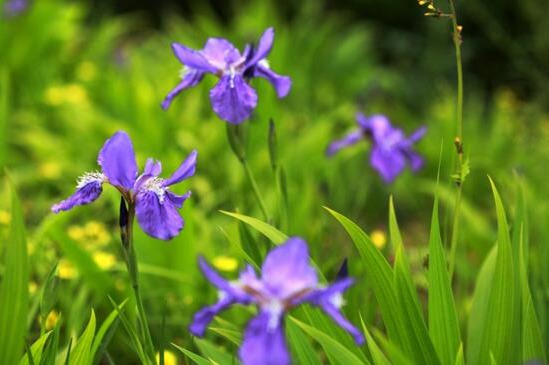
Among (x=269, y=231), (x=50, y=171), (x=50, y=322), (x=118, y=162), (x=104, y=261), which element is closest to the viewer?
(x=118, y=162)

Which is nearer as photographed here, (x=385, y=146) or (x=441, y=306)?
(x=441, y=306)

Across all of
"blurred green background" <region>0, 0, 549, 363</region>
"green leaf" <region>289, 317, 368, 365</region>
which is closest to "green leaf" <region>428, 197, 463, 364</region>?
"green leaf" <region>289, 317, 368, 365</region>

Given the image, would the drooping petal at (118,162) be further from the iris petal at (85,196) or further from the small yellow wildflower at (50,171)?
the small yellow wildflower at (50,171)

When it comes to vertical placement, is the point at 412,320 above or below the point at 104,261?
above

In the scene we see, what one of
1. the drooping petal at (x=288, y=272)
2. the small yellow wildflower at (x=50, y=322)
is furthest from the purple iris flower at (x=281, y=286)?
the small yellow wildflower at (x=50, y=322)

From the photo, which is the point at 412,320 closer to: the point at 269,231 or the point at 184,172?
the point at 269,231

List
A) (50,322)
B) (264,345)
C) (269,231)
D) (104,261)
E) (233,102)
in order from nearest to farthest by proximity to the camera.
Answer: (264,345) < (269,231) < (233,102) < (50,322) < (104,261)

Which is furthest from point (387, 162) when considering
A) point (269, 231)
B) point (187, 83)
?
point (269, 231)

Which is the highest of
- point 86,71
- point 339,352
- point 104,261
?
point 339,352
